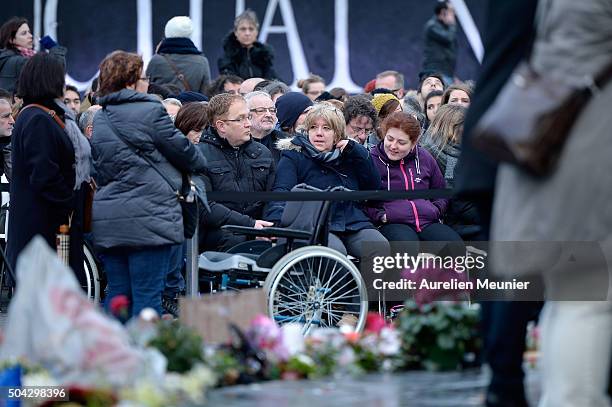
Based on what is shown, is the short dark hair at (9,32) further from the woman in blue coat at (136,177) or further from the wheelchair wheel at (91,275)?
the woman in blue coat at (136,177)

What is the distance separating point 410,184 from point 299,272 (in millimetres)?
1446

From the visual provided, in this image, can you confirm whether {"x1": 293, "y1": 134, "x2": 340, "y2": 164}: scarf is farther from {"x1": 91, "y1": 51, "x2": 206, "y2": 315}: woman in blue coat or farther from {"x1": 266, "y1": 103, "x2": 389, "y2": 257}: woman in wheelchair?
{"x1": 91, "y1": 51, "x2": 206, "y2": 315}: woman in blue coat

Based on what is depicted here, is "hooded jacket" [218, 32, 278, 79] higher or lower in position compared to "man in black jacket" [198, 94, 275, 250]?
higher

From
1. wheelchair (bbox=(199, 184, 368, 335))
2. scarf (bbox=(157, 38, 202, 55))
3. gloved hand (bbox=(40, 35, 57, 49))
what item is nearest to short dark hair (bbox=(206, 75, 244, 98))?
scarf (bbox=(157, 38, 202, 55))

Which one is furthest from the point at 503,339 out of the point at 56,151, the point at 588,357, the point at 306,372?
the point at 56,151

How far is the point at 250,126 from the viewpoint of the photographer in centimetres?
1145

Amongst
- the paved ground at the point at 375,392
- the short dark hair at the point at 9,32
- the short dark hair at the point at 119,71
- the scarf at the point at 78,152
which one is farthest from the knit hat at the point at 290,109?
the paved ground at the point at 375,392

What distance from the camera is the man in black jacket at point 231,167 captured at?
1065 cm

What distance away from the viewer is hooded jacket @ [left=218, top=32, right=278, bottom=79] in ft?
52.6

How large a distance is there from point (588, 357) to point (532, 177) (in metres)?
0.59

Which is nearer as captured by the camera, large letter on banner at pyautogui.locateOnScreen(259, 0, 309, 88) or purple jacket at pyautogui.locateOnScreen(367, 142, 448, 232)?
purple jacket at pyautogui.locateOnScreen(367, 142, 448, 232)

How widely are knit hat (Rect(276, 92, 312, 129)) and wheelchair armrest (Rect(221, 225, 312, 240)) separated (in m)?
2.21

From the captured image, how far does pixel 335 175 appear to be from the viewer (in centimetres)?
1089

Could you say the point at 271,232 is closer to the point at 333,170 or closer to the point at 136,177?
the point at 333,170
